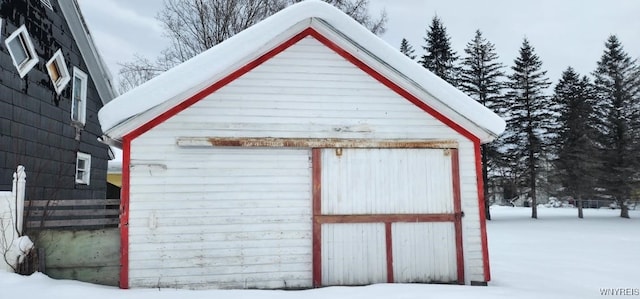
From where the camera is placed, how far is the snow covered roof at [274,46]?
20.8 ft

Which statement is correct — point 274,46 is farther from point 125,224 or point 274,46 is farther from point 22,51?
point 22,51

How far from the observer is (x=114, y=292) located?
19.0 ft

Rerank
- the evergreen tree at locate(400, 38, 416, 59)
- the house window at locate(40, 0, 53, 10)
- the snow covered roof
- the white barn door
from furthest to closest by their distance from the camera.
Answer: the evergreen tree at locate(400, 38, 416, 59) → the house window at locate(40, 0, 53, 10) → the white barn door → the snow covered roof

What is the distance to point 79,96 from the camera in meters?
12.1

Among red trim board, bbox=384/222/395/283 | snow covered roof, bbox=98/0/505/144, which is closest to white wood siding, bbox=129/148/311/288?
snow covered roof, bbox=98/0/505/144

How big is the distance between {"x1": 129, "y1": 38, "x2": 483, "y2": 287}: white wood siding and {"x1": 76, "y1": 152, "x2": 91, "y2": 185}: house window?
6590 millimetres

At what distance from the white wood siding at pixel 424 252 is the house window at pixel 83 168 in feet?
31.0

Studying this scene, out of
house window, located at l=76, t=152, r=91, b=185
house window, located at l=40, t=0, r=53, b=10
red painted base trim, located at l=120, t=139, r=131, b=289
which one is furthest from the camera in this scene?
house window, located at l=76, t=152, r=91, b=185

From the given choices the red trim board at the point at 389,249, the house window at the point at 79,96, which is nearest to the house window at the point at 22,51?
the house window at the point at 79,96

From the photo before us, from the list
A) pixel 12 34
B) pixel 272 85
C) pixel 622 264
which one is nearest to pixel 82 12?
pixel 12 34

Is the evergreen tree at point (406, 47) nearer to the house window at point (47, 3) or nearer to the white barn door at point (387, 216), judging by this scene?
the house window at point (47, 3)

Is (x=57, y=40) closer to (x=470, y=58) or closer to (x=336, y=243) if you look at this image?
(x=336, y=243)

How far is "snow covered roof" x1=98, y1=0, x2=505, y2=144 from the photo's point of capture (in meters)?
6.33

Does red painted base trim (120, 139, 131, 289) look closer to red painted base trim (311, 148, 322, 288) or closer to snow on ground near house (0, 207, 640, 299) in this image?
snow on ground near house (0, 207, 640, 299)
